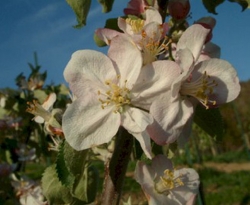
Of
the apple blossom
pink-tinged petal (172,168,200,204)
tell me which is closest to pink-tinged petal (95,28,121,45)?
the apple blossom

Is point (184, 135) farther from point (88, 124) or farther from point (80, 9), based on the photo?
point (80, 9)

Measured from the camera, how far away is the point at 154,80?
2.99 feet

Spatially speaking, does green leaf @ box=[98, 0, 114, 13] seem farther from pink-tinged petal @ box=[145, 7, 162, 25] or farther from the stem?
the stem

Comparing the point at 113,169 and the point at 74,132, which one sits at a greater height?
the point at 74,132

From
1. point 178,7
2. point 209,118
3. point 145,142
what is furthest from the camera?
point 178,7

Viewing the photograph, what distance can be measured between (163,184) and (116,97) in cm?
24

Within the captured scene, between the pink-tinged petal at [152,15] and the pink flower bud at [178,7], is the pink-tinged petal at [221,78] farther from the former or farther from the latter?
the pink flower bud at [178,7]

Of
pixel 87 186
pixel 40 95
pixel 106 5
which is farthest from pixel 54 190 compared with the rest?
pixel 40 95

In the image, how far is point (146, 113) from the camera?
0.91 meters

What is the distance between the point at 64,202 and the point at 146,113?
0.41 meters

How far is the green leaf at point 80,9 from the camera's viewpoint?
1020mm

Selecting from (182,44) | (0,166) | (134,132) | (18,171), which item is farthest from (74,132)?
(18,171)

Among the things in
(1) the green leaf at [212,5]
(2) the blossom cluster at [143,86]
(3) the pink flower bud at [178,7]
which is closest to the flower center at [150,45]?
(2) the blossom cluster at [143,86]

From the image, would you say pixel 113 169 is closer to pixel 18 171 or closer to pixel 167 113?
pixel 167 113
